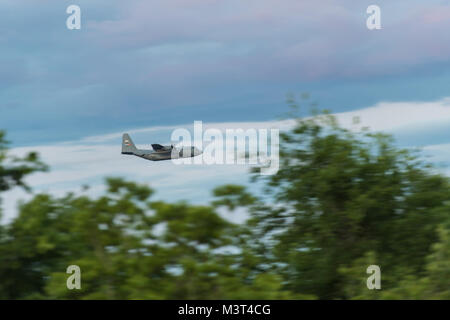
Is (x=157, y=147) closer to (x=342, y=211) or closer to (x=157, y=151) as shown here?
(x=157, y=151)

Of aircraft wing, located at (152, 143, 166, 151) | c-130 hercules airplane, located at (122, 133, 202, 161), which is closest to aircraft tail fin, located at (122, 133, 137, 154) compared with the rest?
c-130 hercules airplane, located at (122, 133, 202, 161)

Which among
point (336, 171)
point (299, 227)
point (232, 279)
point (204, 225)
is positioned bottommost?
point (232, 279)

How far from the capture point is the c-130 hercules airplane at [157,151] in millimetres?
11188

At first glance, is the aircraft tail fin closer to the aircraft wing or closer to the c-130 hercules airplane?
the c-130 hercules airplane

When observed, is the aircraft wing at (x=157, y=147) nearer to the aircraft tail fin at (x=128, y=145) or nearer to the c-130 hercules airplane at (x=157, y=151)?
the c-130 hercules airplane at (x=157, y=151)

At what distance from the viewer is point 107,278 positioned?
941 centimetres

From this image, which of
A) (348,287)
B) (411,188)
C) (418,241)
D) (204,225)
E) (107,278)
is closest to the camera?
(204,225)

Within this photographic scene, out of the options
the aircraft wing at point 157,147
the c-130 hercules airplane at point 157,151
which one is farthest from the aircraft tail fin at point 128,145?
the aircraft wing at point 157,147

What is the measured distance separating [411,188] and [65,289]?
10.1m

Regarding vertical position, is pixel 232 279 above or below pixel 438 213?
below

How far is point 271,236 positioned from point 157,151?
19.0 ft

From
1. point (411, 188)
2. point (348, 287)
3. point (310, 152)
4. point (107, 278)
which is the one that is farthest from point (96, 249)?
point (411, 188)

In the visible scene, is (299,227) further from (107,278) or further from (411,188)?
(107,278)

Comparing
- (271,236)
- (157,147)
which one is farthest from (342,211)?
(157,147)
